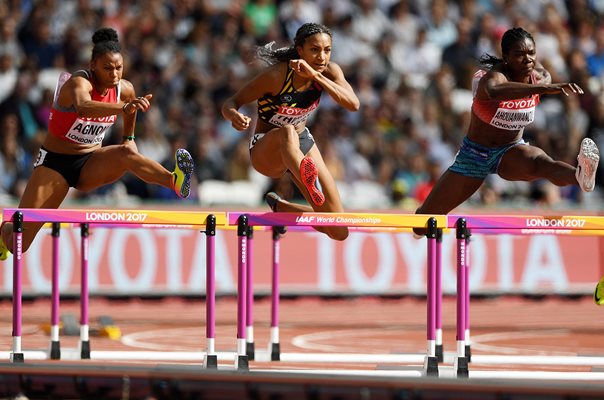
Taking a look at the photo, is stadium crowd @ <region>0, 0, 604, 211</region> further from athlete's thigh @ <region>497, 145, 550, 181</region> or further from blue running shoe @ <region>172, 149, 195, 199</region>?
blue running shoe @ <region>172, 149, 195, 199</region>

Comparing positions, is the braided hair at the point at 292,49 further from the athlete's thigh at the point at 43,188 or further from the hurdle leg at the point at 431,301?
the athlete's thigh at the point at 43,188

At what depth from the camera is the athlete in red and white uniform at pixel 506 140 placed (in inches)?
Answer: 375

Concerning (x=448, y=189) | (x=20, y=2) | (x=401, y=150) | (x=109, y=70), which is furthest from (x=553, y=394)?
(x=20, y=2)

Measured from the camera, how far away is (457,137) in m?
19.1

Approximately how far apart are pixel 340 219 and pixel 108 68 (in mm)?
2095

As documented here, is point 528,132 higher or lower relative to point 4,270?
higher

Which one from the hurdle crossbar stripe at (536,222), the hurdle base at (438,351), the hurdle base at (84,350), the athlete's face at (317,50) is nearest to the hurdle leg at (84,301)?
the hurdle base at (84,350)

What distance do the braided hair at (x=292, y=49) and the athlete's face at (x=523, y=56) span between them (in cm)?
139

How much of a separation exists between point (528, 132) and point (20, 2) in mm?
7478

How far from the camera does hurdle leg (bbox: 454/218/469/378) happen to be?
9.47m

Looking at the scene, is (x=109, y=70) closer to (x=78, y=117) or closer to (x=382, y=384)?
(x=78, y=117)

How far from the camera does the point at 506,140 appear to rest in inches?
400

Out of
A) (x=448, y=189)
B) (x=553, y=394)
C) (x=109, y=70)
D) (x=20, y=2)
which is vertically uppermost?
(x=20, y=2)

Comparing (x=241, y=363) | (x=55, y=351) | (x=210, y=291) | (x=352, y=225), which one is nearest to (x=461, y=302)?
(x=352, y=225)
